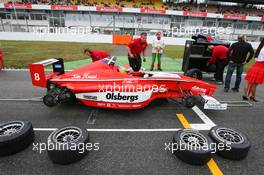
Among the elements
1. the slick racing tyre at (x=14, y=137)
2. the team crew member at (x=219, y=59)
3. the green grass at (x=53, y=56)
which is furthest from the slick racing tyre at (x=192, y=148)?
the green grass at (x=53, y=56)

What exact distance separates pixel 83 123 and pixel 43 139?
2.64 feet

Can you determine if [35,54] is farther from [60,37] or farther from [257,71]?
[257,71]

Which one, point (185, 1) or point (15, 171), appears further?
point (185, 1)

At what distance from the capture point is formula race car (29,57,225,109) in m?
3.93

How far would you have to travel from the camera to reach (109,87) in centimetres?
392

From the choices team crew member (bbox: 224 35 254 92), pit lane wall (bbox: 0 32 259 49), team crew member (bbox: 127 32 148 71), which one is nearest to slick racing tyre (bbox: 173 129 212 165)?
team crew member (bbox: 224 35 254 92)

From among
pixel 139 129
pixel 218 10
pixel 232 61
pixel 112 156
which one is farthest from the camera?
pixel 218 10

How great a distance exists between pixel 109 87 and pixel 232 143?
2438 millimetres

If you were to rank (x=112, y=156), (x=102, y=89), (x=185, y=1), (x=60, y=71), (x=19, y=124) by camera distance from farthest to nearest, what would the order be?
(x=185, y=1), (x=60, y=71), (x=102, y=89), (x=19, y=124), (x=112, y=156)

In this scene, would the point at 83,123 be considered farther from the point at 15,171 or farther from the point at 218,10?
the point at 218,10

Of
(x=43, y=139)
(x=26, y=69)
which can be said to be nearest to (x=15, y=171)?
(x=43, y=139)

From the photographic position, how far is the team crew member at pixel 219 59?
265 inches

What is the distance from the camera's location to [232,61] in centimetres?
573

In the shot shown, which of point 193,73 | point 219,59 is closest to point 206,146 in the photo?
point 193,73
